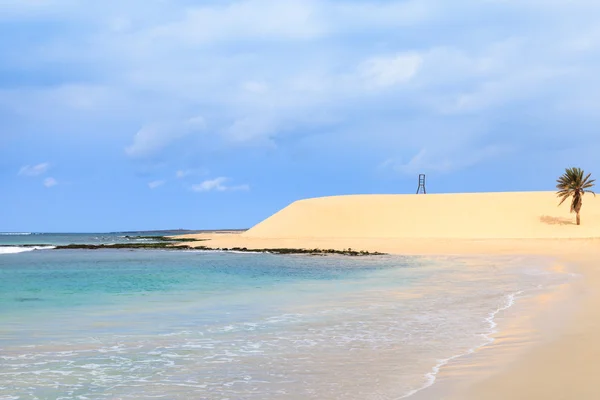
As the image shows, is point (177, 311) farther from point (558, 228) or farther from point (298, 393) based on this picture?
point (558, 228)

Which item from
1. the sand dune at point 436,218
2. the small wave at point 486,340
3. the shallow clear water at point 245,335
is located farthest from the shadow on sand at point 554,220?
the small wave at point 486,340

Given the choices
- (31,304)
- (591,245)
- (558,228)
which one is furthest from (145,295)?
(558,228)

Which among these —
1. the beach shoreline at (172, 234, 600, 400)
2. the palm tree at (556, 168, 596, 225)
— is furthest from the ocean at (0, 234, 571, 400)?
the palm tree at (556, 168, 596, 225)

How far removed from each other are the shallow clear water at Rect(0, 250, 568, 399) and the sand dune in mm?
51007

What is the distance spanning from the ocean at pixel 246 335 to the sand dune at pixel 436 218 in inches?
2014

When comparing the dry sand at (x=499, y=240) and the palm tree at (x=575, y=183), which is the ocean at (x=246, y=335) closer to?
the dry sand at (x=499, y=240)

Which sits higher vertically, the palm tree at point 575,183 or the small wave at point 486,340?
the palm tree at point 575,183

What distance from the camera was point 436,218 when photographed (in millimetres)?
81188

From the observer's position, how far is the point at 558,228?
7069 cm

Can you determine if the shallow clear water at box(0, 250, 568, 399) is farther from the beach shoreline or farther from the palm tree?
the palm tree

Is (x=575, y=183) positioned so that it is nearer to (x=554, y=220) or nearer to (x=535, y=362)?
(x=554, y=220)

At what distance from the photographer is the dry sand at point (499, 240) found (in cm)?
776

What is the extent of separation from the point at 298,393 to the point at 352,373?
1.23 m

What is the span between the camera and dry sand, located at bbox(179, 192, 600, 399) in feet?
25.5
